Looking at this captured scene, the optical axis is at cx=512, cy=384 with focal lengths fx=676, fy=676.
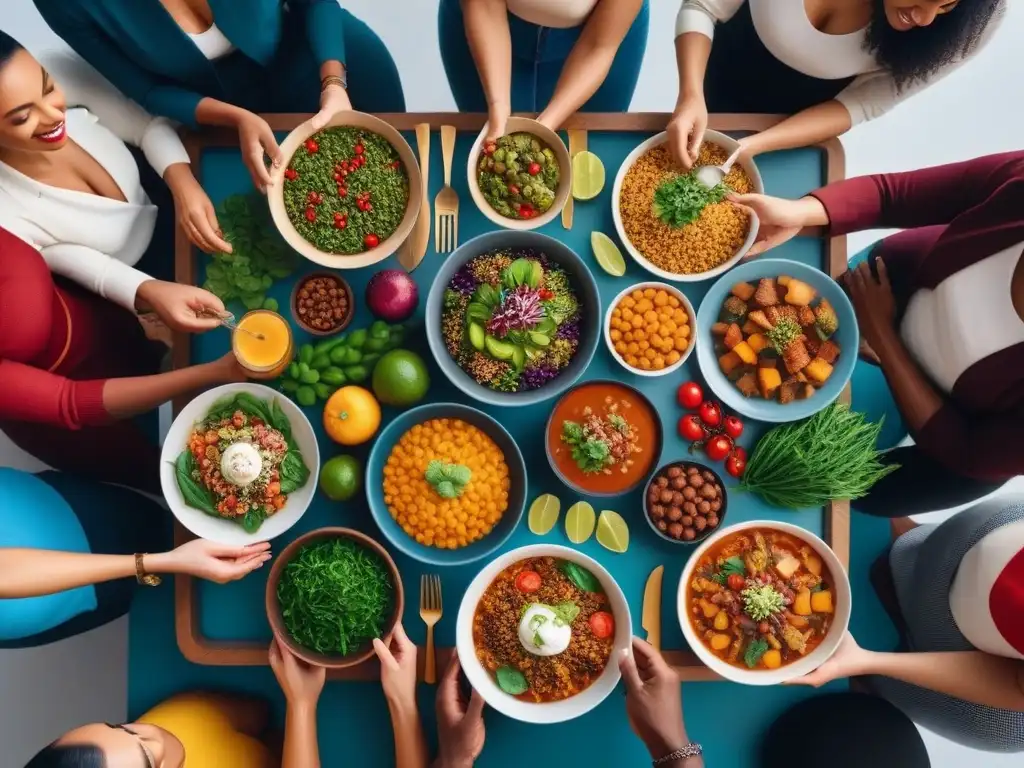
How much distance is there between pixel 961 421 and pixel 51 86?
2037mm

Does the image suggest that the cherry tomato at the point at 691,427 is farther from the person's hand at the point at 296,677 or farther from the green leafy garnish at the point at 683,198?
the person's hand at the point at 296,677

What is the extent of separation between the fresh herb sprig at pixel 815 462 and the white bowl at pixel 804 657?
0.08 metres

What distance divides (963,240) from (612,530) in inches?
38.2

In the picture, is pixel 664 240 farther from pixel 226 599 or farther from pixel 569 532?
pixel 226 599

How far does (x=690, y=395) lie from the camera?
60.6 inches

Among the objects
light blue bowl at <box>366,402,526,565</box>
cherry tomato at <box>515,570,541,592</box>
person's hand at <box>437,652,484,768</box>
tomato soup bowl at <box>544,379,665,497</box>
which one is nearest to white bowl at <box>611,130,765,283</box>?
tomato soup bowl at <box>544,379,665,497</box>

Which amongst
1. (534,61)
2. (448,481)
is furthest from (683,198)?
(448,481)

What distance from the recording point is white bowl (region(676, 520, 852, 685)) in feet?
4.85

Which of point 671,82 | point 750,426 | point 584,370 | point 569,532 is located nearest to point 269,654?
point 569,532

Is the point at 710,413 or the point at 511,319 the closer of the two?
the point at 511,319

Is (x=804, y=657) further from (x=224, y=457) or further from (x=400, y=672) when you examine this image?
(x=224, y=457)

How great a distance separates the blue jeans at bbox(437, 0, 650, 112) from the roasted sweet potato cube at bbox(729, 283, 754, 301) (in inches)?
28.8

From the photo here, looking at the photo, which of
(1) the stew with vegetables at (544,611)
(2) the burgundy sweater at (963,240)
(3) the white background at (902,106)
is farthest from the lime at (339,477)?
(3) the white background at (902,106)

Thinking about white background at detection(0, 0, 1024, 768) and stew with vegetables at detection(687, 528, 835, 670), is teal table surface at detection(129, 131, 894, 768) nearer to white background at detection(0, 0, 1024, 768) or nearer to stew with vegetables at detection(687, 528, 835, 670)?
stew with vegetables at detection(687, 528, 835, 670)
